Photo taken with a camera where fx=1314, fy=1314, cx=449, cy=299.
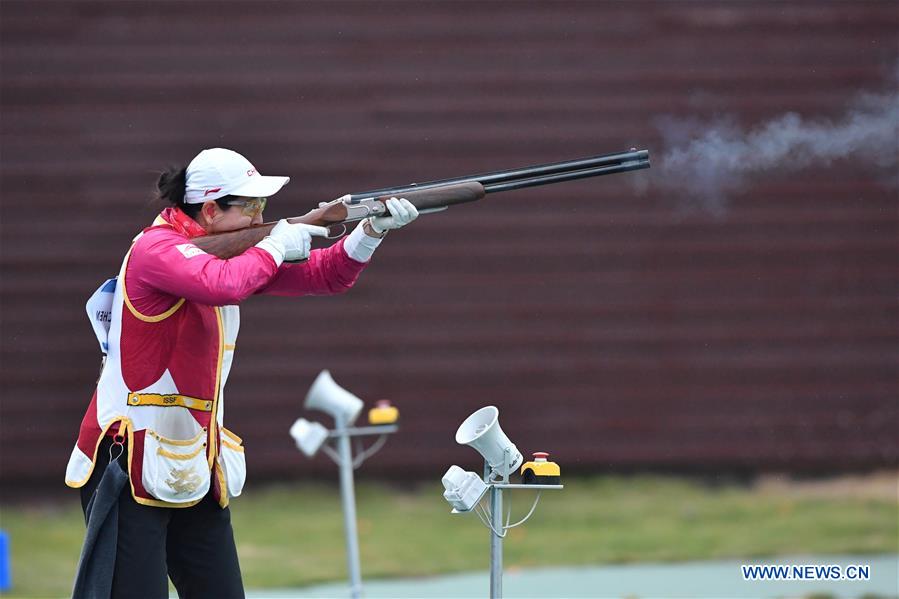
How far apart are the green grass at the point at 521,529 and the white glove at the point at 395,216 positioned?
3.09m

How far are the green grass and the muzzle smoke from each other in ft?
6.58

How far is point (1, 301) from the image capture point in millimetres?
8930

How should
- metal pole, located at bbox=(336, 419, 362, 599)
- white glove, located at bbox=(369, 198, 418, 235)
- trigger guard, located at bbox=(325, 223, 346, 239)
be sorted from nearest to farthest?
white glove, located at bbox=(369, 198, 418, 235) < trigger guard, located at bbox=(325, 223, 346, 239) < metal pole, located at bbox=(336, 419, 362, 599)

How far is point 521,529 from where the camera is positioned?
8.20 meters

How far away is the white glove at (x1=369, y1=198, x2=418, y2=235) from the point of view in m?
4.49

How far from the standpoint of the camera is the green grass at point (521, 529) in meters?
7.44

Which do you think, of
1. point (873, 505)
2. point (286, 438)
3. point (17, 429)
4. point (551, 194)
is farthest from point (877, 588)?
point (17, 429)

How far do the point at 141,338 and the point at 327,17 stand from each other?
5.21m

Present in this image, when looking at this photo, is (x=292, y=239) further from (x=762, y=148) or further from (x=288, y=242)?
(x=762, y=148)

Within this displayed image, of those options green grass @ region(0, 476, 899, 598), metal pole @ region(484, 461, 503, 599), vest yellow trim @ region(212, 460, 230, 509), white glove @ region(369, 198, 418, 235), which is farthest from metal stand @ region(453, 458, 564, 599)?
green grass @ region(0, 476, 899, 598)

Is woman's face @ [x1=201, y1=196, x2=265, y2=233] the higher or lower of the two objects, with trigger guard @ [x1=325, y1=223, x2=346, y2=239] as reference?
lower

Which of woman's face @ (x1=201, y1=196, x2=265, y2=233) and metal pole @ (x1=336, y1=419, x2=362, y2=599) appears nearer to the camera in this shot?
woman's face @ (x1=201, y1=196, x2=265, y2=233)

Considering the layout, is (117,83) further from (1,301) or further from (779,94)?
(779,94)

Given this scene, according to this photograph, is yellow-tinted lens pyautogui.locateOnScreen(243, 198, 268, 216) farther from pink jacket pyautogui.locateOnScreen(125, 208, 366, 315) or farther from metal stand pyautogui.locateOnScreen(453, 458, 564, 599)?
metal stand pyautogui.locateOnScreen(453, 458, 564, 599)
